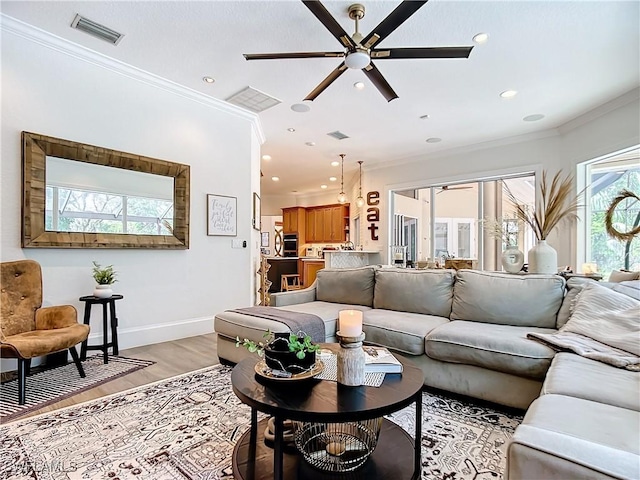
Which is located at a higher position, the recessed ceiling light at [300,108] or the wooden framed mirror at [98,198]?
the recessed ceiling light at [300,108]

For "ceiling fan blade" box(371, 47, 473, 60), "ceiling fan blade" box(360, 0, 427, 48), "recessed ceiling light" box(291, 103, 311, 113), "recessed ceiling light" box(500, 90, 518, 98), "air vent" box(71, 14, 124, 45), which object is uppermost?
"air vent" box(71, 14, 124, 45)

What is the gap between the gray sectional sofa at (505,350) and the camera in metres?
0.95

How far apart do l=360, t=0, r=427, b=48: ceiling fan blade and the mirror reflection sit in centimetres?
274

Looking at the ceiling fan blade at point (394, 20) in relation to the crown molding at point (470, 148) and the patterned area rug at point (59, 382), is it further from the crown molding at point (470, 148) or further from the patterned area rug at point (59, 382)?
the crown molding at point (470, 148)

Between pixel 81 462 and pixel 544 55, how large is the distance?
462cm

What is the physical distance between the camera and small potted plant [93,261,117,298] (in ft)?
10.2

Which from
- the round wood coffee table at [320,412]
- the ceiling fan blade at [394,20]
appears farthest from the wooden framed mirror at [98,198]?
the ceiling fan blade at [394,20]

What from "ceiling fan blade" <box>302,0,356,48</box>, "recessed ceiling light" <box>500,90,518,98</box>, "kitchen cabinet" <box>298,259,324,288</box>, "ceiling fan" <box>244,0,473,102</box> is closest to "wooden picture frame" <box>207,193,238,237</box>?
"ceiling fan" <box>244,0,473,102</box>

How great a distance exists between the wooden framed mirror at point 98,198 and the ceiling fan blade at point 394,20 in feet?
8.71

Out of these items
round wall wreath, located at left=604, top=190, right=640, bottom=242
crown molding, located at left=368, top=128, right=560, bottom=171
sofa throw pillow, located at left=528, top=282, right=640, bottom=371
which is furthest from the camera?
crown molding, located at left=368, top=128, right=560, bottom=171

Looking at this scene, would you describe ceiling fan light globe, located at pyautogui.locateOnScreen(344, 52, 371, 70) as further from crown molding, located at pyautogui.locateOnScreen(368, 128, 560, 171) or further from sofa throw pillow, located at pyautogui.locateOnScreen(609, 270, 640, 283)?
crown molding, located at pyautogui.locateOnScreen(368, 128, 560, 171)

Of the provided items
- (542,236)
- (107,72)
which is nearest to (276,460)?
(542,236)

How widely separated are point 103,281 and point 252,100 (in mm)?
2654

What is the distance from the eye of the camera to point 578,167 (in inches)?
186
